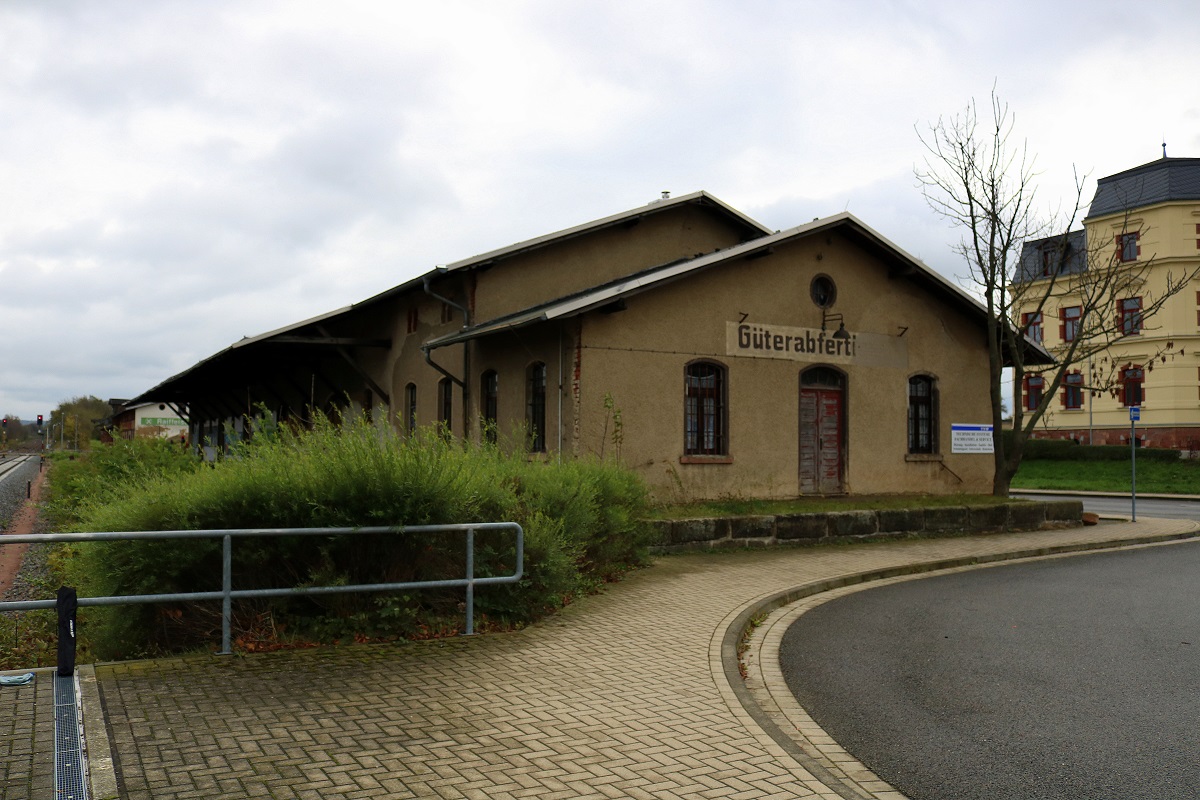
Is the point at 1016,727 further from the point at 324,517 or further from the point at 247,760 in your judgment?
the point at 324,517

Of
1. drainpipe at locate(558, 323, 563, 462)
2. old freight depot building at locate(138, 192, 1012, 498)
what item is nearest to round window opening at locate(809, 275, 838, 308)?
old freight depot building at locate(138, 192, 1012, 498)

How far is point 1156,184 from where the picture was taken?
149 ft

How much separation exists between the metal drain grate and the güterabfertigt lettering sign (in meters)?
12.8

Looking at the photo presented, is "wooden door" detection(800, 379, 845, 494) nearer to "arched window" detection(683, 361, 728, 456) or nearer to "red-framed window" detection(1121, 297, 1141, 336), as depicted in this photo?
"arched window" detection(683, 361, 728, 456)

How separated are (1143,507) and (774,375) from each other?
14.1 m

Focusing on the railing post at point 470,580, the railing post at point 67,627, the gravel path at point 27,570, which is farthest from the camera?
the gravel path at point 27,570

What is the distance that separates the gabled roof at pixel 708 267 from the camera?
50.4ft

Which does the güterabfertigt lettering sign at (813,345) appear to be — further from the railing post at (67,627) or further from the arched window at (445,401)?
the railing post at (67,627)

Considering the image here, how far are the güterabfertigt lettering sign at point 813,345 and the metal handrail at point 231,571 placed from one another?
9.79 m

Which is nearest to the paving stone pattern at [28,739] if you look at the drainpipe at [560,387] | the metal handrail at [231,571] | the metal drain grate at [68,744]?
the metal drain grate at [68,744]

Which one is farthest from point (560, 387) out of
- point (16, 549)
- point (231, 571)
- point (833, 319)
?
point (16, 549)

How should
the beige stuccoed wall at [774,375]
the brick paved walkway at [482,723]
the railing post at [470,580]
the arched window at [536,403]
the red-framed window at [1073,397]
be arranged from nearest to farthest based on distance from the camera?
the brick paved walkway at [482,723] < the railing post at [470,580] < the beige stuccoed wall at [774,375] < the arched window at [536,403] < the red-framed window at [1073,397]

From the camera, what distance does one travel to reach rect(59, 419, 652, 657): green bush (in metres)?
7.33

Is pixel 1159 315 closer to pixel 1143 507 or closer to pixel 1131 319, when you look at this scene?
pixel 1143 507
